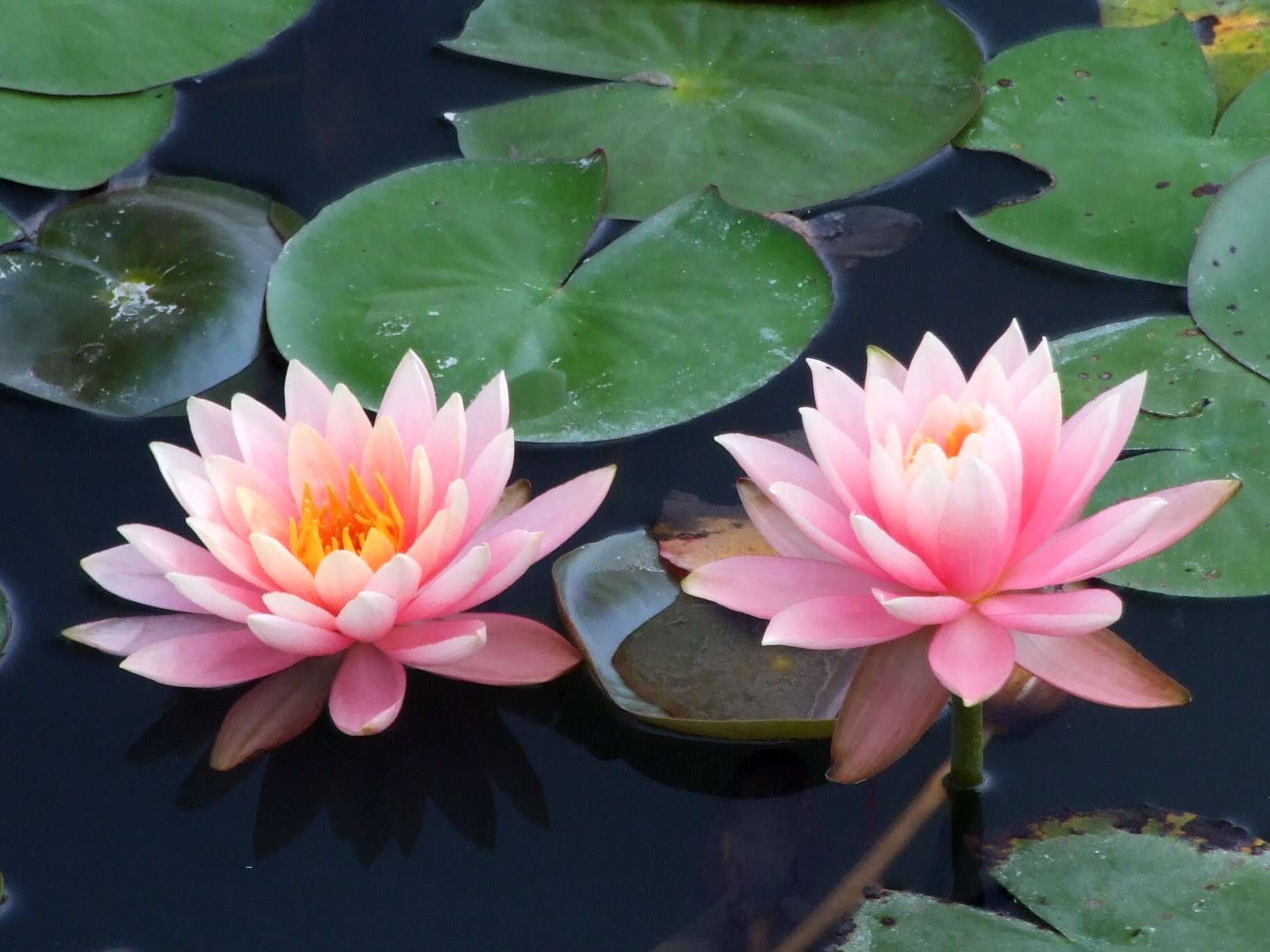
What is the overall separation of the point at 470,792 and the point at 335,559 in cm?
39

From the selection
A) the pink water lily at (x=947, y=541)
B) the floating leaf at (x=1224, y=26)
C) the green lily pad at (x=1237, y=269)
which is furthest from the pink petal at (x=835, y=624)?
the floating leaf at (x=1224, y=26)

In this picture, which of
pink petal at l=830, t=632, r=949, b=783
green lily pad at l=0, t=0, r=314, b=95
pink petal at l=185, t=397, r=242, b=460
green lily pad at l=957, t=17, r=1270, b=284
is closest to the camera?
pink petal at l=830, t=632, r=949, b=783

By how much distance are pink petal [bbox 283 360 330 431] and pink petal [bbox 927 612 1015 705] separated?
2.82 feet

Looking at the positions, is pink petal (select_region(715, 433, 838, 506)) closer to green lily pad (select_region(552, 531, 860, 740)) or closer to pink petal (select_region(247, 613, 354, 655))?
green lily pad (select_region(552, 531, 860, 740))

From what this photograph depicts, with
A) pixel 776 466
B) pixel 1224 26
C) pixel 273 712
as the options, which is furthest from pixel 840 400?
pixel 1224 26

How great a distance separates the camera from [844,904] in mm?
1460

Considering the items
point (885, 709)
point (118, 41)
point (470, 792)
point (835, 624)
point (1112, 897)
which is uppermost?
point (118, 41)

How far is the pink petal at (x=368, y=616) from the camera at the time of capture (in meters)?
1.45

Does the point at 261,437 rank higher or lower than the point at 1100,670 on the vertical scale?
higher

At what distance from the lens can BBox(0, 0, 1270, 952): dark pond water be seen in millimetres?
1495

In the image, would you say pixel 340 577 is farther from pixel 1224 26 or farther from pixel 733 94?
pixel 1224 26

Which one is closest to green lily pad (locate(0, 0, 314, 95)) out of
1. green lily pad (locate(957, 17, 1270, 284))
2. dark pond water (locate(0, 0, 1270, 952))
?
dark pond water (locate(0, 0, 1270, 952))

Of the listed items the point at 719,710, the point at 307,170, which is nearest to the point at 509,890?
the point at 719,710

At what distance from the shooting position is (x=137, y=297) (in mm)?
2189
